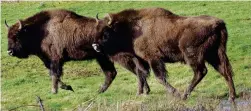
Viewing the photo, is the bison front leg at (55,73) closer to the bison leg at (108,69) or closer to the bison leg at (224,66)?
the bison leg at (108,69)

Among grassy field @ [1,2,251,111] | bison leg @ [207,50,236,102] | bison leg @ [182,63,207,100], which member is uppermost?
bison leg @ [207,50,236,102]

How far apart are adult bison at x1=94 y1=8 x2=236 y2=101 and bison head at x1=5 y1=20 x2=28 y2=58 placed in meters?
1.98

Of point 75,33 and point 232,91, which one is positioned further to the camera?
point 75,33

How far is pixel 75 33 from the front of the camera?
598 inches

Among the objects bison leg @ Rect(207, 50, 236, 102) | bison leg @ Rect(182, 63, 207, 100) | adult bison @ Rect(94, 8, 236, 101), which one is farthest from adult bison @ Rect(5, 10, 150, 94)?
bison leg @ Rect(207, 50, 236, 102)

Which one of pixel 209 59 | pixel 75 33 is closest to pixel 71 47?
pixel 75 33

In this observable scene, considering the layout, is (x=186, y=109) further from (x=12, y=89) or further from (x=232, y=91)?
(x=12, y=89)

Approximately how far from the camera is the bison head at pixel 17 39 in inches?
624

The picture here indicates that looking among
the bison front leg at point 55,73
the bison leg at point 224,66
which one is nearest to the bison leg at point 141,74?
the bison leg at point 224,66

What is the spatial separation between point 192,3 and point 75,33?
13.4 meters

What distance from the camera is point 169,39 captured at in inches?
543

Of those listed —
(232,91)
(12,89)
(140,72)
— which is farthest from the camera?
(12,89)

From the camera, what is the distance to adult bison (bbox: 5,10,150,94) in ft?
49.2

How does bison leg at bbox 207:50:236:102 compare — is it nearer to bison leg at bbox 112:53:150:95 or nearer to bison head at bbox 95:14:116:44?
bison leg at bbox 112:53:150:95
